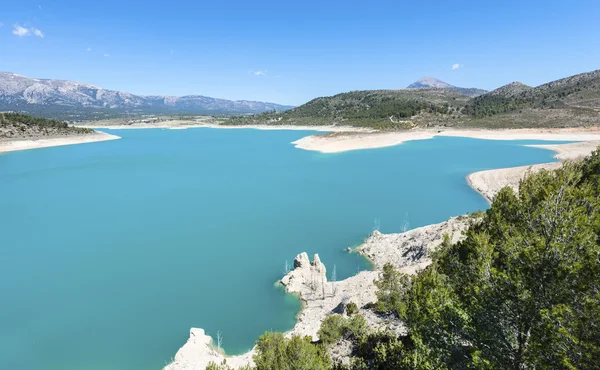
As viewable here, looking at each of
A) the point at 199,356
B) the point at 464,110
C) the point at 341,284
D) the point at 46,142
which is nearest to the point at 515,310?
the point at 199,356

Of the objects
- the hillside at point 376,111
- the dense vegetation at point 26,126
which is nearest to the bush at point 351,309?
the hillside at point 376,111

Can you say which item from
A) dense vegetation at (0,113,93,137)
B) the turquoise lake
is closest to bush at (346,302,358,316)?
the turquoise lake

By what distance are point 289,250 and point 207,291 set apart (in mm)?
7385

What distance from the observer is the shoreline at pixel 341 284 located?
565 inches

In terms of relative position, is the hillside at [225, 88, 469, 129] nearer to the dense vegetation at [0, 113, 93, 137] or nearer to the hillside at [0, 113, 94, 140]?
the dense vegetation at [0, 113, 93, 137]

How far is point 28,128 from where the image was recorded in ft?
307

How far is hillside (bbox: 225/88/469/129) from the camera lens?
423ft

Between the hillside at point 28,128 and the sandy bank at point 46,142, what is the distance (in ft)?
6.91

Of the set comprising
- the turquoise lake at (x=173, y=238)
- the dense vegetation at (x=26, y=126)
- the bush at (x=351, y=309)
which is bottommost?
the turquoise lake at (x=173, y=238)

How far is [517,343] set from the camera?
22.6ft

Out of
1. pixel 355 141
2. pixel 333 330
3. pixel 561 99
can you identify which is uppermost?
pixel 561 99

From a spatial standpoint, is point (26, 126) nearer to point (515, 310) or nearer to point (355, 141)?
point (355, 141)

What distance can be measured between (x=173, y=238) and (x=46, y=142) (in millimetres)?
84794

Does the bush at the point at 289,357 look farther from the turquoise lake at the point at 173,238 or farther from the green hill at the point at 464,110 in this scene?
the green hill at the point at 464,110
